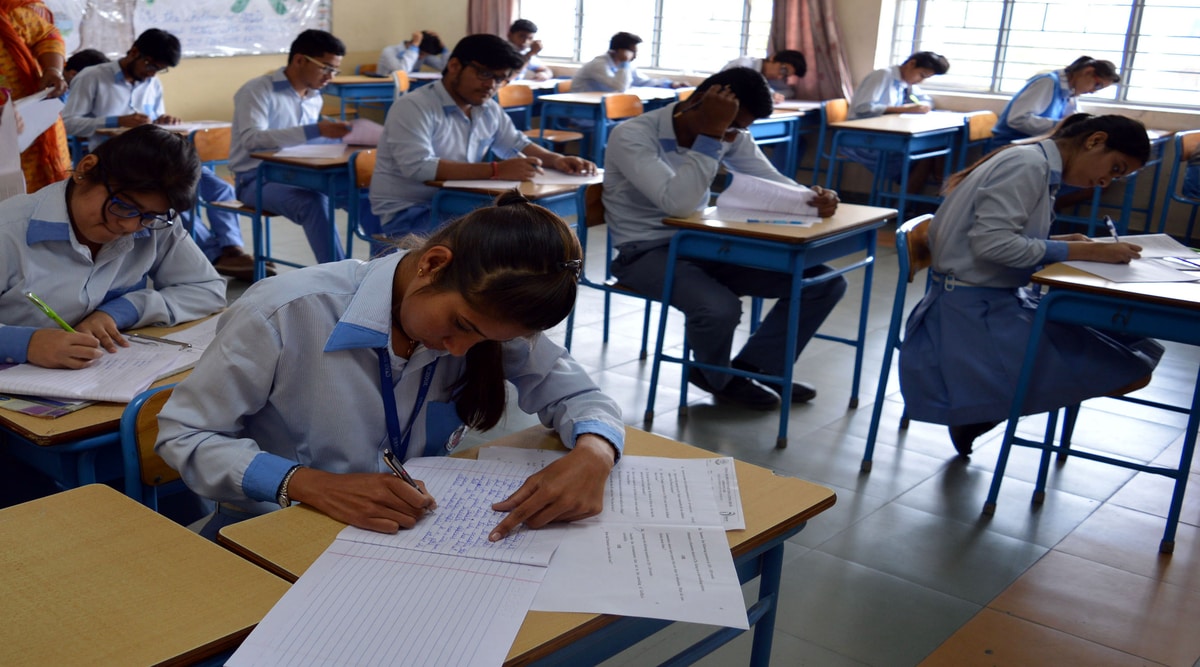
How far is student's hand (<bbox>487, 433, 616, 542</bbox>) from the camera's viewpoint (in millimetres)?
1127

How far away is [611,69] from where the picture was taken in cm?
816

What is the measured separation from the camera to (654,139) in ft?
10.9

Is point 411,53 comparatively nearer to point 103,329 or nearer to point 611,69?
point 611,69

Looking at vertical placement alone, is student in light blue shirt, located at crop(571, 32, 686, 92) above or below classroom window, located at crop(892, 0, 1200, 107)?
below

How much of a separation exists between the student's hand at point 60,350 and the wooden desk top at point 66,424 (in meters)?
0.17

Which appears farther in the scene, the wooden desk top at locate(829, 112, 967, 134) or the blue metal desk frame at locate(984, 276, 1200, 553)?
the wooden desk top at locate(829, 112, 967, 134)

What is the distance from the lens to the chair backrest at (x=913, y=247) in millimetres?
2664

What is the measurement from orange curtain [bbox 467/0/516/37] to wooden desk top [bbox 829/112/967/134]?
4.23 metres

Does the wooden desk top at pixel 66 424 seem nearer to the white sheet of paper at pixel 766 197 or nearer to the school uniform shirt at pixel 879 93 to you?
the white sheet of paper at pixel 766 197

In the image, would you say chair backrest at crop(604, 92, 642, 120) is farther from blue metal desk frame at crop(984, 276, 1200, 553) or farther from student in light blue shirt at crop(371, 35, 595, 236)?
blue metal desk frame at crop(984, 276, 1200, 553)

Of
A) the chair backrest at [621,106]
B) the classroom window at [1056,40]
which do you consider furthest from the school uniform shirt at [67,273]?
the classroom window at [1056,40]

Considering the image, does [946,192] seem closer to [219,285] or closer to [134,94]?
[219,285]

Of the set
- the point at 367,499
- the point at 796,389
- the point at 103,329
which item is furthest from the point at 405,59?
the point at 367,499

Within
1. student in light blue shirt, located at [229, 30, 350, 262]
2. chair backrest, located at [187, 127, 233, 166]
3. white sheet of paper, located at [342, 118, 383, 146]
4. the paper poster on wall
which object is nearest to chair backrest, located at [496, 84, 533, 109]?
student in light blue shirt, located at [229, 30, 350, 262]
